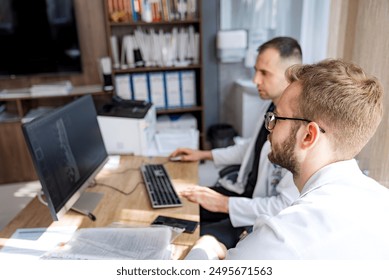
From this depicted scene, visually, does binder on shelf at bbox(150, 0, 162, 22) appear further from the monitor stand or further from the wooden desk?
the monitor stand

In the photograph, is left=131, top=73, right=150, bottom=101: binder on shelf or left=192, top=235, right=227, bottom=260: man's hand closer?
left=192, top=235, right=227, bottom=260: man's hand

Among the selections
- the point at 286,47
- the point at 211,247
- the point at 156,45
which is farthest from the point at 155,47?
the point at 211,247

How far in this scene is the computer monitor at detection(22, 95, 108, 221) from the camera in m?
1.15

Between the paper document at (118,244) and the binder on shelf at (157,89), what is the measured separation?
85.4 inches

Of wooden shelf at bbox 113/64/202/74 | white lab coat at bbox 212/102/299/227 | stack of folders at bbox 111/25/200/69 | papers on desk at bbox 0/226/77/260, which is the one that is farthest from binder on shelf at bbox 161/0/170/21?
papers on desk at bbox 0/226/77/260

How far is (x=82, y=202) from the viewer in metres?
1.49

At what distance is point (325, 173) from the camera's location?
2.73ft

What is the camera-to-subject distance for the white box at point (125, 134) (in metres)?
2.10

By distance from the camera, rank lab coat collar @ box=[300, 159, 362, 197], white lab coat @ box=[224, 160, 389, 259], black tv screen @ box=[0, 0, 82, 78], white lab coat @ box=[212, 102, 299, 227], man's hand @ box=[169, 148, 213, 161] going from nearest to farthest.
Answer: white lab coat @ box=[224, 160, 389, 259], lab coat collar @ box=[300, 159, 362, 197], white lab coat @ box=[212, 102, 299, 227], man's hand @ box=[169, 148, 213, 161], black tv screen @ box=[0, 0, 82, 78]

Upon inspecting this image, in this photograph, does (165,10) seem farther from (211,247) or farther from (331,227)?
(331,227)

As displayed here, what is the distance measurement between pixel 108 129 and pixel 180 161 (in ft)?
1.71

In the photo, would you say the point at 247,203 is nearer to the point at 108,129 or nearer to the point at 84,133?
the point at 84,133

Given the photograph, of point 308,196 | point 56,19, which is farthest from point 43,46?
point 308,196

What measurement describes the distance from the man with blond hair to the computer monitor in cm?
53
